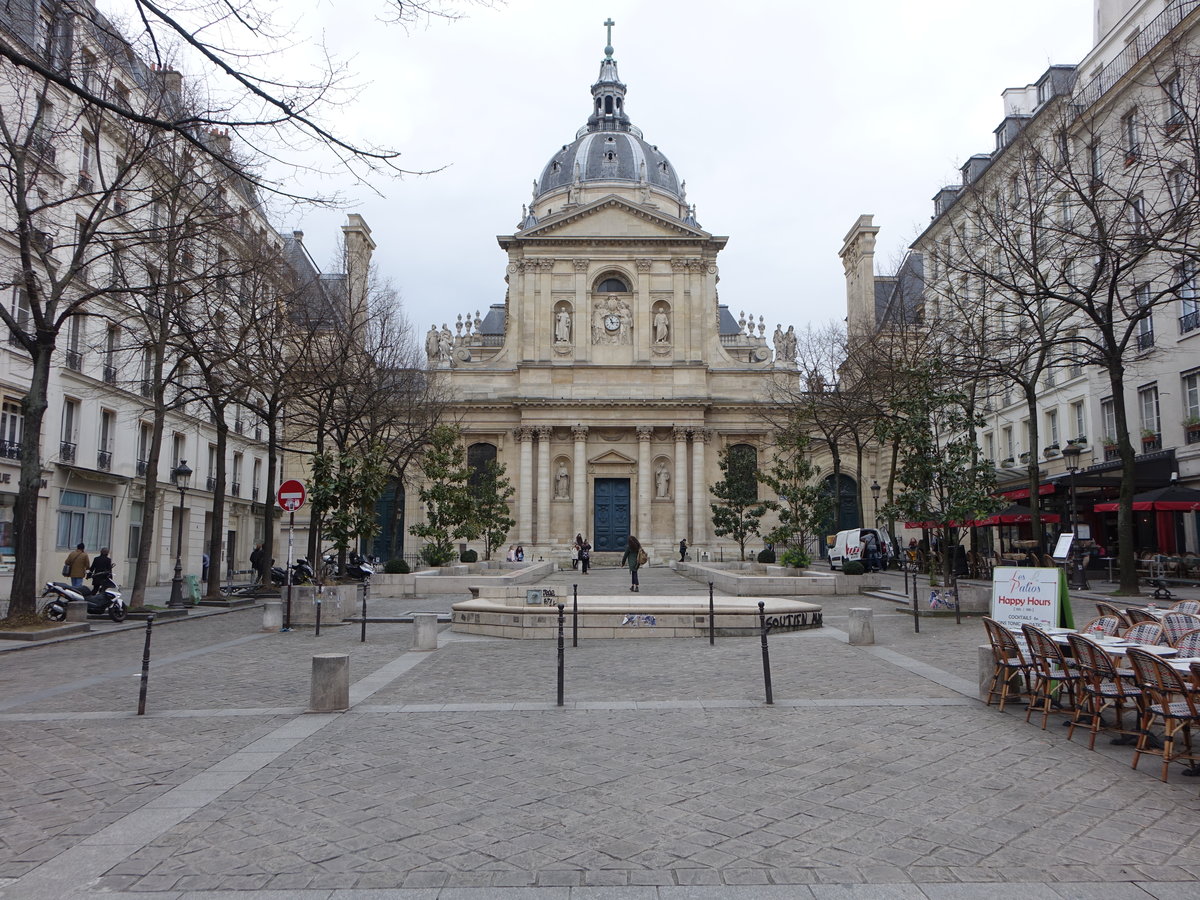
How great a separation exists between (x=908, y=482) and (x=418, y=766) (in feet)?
51.8

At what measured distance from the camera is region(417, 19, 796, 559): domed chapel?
167 ft

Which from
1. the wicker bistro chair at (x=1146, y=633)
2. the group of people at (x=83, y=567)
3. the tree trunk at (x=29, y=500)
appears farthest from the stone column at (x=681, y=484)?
the wicker bistro chair at (x=1146, y=633)

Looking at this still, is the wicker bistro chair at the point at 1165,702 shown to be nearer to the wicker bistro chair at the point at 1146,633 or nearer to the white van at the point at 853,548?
the wicker bistro chair at the point at 1146,633

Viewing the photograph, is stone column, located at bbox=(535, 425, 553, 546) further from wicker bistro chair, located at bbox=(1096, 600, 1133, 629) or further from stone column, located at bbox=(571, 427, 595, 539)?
wicker bistro chair, located at bbox=(1096, 600, 1133, 629)

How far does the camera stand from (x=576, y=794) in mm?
6078

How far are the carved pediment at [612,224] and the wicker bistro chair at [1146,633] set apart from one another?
45623mm

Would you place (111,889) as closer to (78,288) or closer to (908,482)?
(908,482)

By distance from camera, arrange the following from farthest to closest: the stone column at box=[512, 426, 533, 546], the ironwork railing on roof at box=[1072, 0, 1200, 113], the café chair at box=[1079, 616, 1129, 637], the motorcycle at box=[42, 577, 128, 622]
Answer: the stone column at box=[512, 426, 533, 546]
the ironwork railing on roof at box=[1072, 0, 1200, 113]
the motorcycle at box=[42, 577, 128, 622]
the café chair at box=[1079, 616, 1129, 637]

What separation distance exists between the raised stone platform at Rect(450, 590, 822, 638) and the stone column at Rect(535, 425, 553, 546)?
110 feet

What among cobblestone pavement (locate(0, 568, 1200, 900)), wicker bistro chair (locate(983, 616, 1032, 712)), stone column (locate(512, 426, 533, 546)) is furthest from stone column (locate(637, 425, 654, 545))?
wicker bistro chair (locate(983, 616, 1032, 712))

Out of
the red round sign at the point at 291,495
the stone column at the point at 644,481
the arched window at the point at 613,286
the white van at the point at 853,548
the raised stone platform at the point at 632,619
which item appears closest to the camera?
the raised stone platform at the point at 632,619

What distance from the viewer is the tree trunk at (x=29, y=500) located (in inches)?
611

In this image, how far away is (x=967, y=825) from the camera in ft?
17.8

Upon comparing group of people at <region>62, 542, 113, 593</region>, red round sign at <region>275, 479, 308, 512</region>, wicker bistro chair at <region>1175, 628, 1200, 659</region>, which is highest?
red round sign at <region>275, 479, 308, 512</region>
